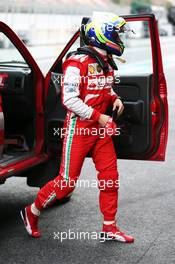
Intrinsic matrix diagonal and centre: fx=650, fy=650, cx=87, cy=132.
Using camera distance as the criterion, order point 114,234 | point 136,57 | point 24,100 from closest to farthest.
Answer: point 114,234 → point 24,100 → point 136,57

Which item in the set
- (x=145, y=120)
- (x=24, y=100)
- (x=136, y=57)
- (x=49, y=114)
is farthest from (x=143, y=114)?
(x=136, y=57)

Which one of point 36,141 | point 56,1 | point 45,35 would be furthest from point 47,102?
point 56,1

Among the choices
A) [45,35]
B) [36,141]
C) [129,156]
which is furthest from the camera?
[45,35]

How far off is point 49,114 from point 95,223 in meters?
0.95

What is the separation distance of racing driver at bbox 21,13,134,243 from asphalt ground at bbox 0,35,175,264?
228mm

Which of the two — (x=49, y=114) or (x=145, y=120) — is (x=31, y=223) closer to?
(x=49, y=114)

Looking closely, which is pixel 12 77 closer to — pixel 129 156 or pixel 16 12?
pixel 129 156

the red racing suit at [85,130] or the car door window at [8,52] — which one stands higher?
the car door window at [8,52]

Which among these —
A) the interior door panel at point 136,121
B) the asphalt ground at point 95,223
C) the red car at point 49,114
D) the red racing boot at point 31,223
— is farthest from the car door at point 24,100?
the interior door panel at point 136,121

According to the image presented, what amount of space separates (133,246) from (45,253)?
0.63 meters

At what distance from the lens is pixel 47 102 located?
5.27 m

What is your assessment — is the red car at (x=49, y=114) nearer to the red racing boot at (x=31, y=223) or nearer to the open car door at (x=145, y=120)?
the open car door at (x=145, y=120)

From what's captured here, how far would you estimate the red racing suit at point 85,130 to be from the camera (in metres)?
4.39

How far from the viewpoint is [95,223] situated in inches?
203
